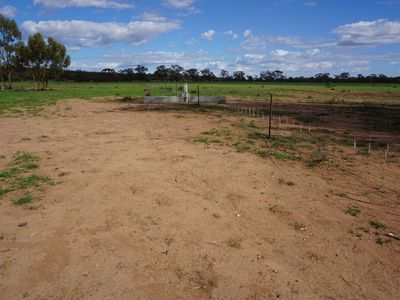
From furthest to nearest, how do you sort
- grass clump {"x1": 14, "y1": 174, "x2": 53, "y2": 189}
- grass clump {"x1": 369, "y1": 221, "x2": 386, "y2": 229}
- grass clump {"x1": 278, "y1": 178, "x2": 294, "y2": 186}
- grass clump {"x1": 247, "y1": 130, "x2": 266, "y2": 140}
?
grass clump {"x1": 247, "y1": 130, "x2": 266, "y2": 140}, grass clump {"x1": 278, "y1": 178, "x2": 294, "y2": 186}, grass clump {"x1": 14, "y1": 174, "x2": 53, "y2": 189}, grass clump {"x1": 369, "y1": 221, "x2": 386, "y2": 229}

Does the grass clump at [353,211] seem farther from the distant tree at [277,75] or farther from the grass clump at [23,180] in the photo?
the distant tree at [277,75]

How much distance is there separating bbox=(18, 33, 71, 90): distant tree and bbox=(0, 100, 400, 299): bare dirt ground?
1798 inches

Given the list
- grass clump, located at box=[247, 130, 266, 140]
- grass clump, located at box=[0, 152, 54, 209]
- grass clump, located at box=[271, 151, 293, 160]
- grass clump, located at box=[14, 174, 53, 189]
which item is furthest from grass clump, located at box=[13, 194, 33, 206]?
grass clump, located at box=[247, 130, 266, 140]

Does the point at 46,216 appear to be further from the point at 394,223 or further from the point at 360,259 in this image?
the point at 394,223

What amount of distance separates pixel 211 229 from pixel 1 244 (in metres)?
3.08

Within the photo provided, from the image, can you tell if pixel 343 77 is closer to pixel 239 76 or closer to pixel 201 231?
pixel 239 76

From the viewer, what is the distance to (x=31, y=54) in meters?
48.5

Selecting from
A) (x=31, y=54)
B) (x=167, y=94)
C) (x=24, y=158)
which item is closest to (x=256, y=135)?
(x=24, y=158)

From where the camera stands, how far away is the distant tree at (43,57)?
4806 cm

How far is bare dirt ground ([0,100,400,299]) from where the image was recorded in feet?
13.0

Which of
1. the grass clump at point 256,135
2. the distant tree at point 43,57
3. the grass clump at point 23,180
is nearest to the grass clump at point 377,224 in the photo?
the grass clump at point 23,180

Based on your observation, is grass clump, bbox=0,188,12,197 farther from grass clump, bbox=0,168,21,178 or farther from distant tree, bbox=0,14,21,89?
distant tree, bbox=0,14,21,89

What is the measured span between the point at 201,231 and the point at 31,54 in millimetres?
51797

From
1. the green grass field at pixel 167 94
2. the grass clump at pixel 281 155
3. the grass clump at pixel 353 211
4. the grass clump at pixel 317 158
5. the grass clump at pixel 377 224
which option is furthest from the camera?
the green grass field at pixel 167 94
